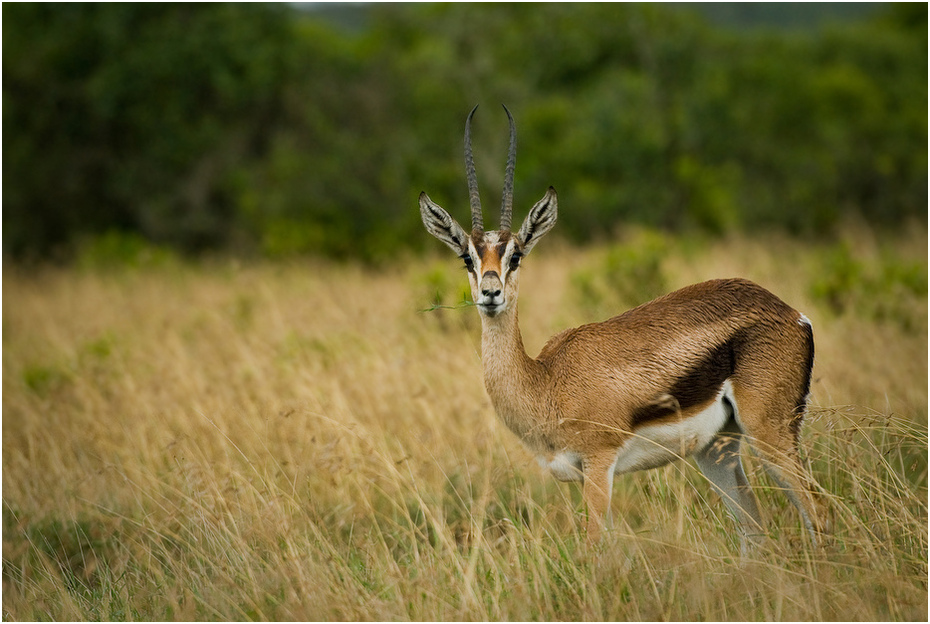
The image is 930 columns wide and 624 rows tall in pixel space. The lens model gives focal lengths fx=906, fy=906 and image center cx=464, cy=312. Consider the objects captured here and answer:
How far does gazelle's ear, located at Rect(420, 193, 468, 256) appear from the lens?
161 inches

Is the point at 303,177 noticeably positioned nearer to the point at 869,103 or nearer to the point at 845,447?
the point at 845,447

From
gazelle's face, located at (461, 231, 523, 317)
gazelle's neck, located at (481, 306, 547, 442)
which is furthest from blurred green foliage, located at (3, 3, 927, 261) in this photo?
gazelle's face, located at (461, 231, 523, 317)

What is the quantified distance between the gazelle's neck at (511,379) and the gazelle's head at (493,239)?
101 mm

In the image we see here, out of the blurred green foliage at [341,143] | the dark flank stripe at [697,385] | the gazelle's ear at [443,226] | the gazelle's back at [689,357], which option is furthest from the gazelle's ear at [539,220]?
the blurred green foliage at [341,143]

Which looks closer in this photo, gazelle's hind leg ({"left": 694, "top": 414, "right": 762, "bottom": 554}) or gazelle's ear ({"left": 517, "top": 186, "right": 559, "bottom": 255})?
gazelle's ear ({"left": 517, "top": 186, "right": 559, "bottom": 255})

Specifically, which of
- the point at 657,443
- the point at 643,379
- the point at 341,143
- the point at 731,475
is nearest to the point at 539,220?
the point at 643,379

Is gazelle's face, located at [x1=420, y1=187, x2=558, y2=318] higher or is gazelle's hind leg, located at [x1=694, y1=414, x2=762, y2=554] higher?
gazelle's face, located at [x1=420, y1=187, x2=558, y2=318]

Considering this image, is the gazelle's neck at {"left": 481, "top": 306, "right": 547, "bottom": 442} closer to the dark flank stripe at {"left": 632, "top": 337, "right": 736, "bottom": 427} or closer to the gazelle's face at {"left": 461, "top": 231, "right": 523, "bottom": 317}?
the gazelle's face at {"left": 461, "top": 231, "right": 523, "bottom": 317}

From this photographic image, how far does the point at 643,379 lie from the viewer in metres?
4.09

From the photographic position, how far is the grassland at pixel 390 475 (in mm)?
3611

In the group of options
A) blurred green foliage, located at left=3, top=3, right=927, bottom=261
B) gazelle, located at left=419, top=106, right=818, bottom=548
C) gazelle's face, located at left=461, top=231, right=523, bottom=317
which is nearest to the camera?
gazelle's face, located at left=461, top=231, right=523, bottom=317

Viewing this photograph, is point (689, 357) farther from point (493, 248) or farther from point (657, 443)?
point (493, 248)

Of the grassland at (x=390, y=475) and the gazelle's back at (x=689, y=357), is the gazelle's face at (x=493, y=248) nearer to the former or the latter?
the gazelle's back at (x=689, y=357)

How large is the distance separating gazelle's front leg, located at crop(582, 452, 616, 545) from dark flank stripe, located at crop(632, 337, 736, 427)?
0.24m
